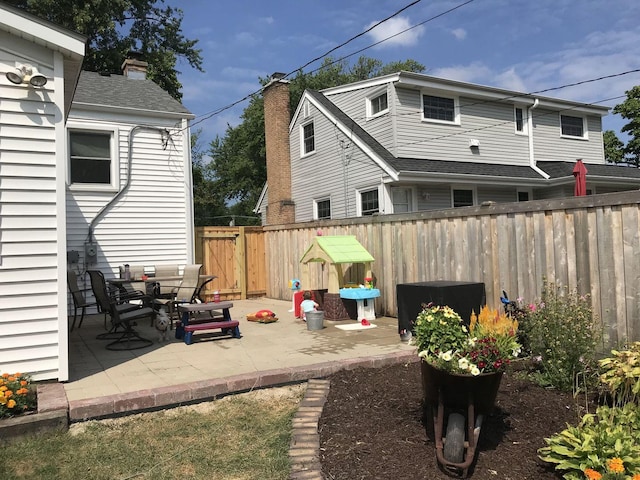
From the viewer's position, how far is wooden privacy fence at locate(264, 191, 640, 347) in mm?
4707

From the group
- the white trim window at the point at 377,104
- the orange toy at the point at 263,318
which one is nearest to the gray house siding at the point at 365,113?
the white trim window at the point at 377,104

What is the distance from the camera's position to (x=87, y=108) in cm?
1025

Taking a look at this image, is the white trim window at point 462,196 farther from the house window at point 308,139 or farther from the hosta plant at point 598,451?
the hosta plant at point 598,451

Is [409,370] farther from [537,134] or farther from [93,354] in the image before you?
[537,134]

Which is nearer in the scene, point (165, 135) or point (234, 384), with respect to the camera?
point (234, 384)

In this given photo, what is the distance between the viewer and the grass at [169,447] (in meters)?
3.00

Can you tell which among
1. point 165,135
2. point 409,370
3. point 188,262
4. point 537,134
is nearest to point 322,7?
point 165,135

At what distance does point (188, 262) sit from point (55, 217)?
6641 mm

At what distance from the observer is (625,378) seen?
3.42 meters

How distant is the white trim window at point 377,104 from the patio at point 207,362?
27.2 feet

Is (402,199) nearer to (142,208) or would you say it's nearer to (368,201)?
(368,201)

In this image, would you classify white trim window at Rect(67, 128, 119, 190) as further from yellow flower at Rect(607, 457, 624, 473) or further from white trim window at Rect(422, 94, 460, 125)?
yellow flower at Rect(607, 457, 624, 473)

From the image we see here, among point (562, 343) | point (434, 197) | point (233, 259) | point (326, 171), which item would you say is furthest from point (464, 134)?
point (562, 343)

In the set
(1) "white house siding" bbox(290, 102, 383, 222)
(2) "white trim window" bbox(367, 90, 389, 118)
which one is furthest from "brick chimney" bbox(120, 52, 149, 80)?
(2) "white trim window" bbox(367, 90, 389, 118)
